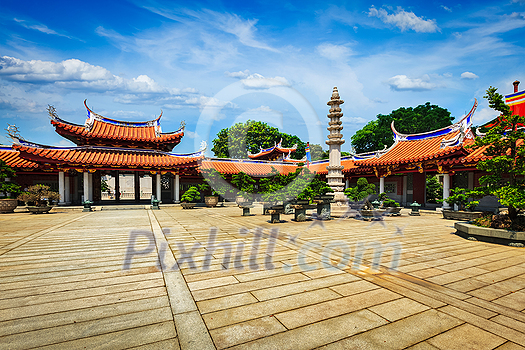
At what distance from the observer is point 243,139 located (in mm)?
43312

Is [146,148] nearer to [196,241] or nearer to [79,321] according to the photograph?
[196,241]

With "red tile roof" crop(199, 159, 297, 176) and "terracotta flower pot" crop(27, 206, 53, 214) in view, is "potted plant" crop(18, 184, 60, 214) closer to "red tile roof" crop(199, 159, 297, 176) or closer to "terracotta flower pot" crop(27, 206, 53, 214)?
"terracotta flower pot" crop(27, 206, 53, 214)

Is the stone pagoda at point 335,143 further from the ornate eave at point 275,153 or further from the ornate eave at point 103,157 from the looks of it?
the ornate eave at point 275,153

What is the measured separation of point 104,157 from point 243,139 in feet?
82.0

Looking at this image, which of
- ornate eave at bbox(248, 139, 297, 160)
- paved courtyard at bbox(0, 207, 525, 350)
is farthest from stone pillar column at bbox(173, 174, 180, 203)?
paved courtyard at bbox(0, 207, 525, 350)

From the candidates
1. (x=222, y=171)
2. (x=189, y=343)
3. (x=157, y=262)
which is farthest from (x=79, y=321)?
(x=222, y=171)

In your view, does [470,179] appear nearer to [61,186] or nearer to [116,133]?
[116,133]

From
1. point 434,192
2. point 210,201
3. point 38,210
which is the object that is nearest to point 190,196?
point 210,201

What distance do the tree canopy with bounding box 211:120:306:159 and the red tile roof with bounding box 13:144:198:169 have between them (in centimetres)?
2031

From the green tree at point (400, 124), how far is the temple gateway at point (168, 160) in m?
17.1

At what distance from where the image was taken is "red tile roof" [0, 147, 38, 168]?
61.3 feet

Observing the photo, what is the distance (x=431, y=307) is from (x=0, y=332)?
4476 millimetres

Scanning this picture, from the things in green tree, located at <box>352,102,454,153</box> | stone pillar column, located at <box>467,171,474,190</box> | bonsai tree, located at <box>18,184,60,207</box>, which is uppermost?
green tree, located at <box>352,102,454,153</box>

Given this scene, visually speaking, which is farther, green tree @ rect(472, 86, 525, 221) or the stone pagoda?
the stone pagoda
